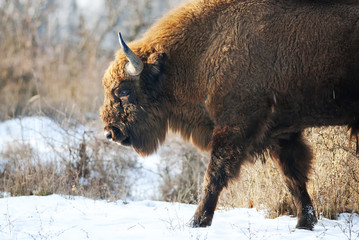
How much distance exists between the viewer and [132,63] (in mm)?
5078

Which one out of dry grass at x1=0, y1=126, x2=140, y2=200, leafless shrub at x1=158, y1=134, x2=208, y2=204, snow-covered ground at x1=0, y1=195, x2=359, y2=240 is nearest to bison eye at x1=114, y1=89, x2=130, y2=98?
snow-covered ground at x1=0, y1=195, x2=359, y2=240

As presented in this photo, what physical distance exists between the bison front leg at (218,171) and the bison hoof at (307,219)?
89 cm

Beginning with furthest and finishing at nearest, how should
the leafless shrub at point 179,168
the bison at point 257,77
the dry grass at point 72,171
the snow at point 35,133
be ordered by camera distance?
the snow at point 35,133, the leafless shrub at point 179,168, the dry grass at point 72,171, the bison at point 257,77

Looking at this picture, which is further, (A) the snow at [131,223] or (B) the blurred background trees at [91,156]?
(B) the blurred background trees at [91,156]

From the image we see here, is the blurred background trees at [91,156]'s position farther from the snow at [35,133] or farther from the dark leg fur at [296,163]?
the dark leg fur at [296,163]

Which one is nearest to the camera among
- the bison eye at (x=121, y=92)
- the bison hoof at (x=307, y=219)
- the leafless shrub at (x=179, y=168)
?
the bison hoof at (x=307, y=219)

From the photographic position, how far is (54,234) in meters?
4.30

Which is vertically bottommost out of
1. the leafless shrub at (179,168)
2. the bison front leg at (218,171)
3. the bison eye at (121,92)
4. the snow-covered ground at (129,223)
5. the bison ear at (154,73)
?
the snow-covered ground at (129,223)

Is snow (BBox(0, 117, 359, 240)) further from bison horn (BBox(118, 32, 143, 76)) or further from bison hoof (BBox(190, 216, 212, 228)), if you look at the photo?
bison horn (BBox(118, 32, 143, 76))

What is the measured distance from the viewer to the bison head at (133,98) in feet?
17.1

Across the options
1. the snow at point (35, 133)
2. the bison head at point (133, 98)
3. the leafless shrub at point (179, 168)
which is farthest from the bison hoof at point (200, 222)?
the snow at point (35, 133)

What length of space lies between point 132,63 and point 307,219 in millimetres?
2494

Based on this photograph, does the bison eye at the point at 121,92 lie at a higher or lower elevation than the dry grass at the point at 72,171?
higher

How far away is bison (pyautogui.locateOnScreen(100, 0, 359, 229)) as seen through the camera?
453 centimetres
